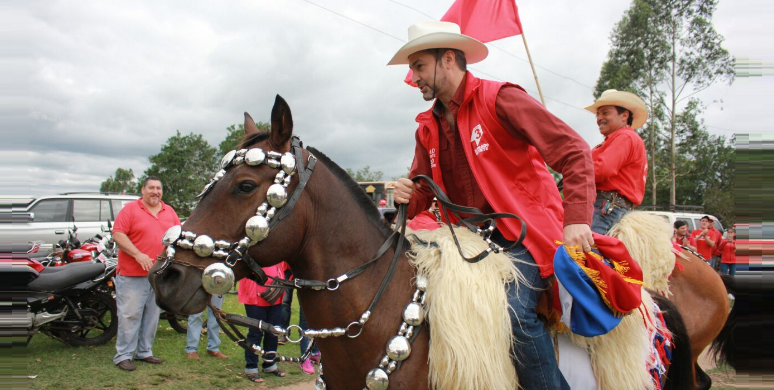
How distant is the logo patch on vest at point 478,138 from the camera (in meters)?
2.47

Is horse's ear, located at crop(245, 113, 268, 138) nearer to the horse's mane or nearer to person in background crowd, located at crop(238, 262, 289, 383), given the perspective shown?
the horse's mane

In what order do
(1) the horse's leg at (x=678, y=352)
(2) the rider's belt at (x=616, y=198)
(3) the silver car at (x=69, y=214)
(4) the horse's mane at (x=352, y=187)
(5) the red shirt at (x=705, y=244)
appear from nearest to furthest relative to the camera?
(4) the horse's mane at (x=352, y=187), (1) the horse's leg at (x=678, y=352), (2) the rider's belt at (x=616, y=198), (3) the silver car at (x=69, y=214), (5) the red shirt at (x=705, y=244)

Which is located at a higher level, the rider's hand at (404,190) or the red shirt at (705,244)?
the rider's hand at (404,190)

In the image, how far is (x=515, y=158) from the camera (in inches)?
98.3

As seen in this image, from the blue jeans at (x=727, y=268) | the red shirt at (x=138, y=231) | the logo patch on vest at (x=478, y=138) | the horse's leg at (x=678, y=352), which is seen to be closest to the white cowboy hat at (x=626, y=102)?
the horse's leg at (x=678, y=352)

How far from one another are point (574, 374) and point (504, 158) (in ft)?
4.15

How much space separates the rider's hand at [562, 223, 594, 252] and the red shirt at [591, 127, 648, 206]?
2269 mm

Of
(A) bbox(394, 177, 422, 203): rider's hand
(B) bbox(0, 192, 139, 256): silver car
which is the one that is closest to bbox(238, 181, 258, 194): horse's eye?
(A) bbox(394, 177, 422, 203): rider's hand

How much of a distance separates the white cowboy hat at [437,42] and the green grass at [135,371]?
200 inches

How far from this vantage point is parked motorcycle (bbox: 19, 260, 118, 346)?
613 cm

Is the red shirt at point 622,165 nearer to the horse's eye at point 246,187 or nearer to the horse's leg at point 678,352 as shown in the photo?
the horse's leg at point 678,352

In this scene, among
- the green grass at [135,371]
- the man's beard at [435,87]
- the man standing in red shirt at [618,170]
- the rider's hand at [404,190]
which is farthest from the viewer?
the green grass at [135,371]

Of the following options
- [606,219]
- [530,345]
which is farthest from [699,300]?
[530,345]

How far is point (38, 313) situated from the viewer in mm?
6156
